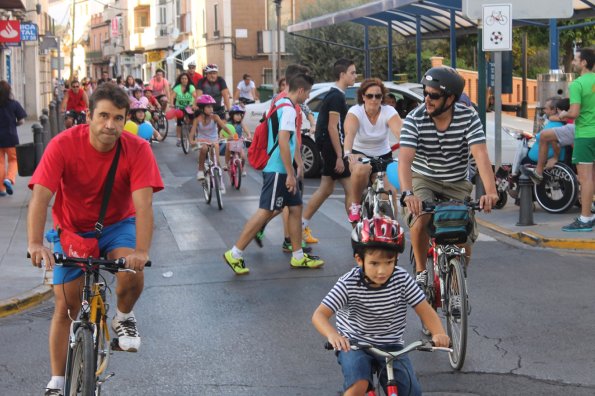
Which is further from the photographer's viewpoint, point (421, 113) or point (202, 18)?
point (202, 18)

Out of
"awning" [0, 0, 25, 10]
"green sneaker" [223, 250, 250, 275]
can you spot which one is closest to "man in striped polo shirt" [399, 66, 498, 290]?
"green sneaker" [223, 250, 250, 275]

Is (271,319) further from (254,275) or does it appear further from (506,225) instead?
(506,225)

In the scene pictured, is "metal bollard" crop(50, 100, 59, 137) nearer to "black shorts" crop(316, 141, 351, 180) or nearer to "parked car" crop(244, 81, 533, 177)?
"parked car" crop(244, 81, 533, 177)

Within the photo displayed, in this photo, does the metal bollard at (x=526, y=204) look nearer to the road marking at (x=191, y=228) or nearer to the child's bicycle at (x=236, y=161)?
the road marking at (x=191, y=228)

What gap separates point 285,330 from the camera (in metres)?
7.80

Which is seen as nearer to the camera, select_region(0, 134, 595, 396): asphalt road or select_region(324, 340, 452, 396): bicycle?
select_region(324, 340, 452, 396): bicycle

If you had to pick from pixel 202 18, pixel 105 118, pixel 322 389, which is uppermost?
pixel 202 18

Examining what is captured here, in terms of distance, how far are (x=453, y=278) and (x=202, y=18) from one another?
182ft

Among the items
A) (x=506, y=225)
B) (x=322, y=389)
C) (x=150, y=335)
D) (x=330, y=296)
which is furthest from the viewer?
(x=506, y=225)

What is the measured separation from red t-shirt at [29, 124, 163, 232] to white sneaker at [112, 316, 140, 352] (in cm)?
54

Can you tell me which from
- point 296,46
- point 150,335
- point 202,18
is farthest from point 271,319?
point 202,18

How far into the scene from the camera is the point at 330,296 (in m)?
4.78

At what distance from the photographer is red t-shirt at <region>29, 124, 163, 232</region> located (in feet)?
17.7

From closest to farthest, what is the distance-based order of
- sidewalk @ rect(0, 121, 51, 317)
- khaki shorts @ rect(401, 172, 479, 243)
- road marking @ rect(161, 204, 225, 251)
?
khaki shorts @ rect(401, 172, 479, 243) < sidewalk @ rect(0, 121, 51, 317) < road marking @ rect(161, 204, 225, 251)
